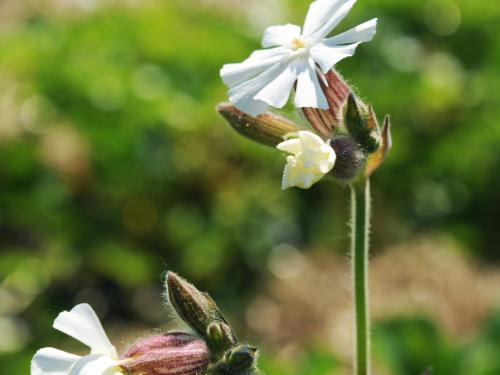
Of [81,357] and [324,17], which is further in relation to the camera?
[324,17]

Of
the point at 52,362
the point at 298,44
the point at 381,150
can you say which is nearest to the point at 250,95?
the point at 298,44

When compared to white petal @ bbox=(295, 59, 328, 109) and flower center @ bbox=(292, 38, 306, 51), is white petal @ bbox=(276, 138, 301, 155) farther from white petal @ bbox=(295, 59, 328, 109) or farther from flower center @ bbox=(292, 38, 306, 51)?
flower center @ bbox=(292, 38, 306, 51)

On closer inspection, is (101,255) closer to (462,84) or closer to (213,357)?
(462,84)

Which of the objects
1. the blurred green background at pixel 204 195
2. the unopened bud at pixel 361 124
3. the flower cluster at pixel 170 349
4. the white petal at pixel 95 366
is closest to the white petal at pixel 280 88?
the unopened bud at pixel 361 124

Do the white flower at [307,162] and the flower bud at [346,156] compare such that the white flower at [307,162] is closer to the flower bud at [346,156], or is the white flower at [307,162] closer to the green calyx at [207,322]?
the flower bud at [346,156]

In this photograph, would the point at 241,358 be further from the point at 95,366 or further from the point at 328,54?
the point at 328,54

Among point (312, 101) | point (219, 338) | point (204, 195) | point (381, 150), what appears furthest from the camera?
point (204, 195)

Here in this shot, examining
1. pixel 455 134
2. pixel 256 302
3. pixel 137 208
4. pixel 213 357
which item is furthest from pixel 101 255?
pixel 213 357
